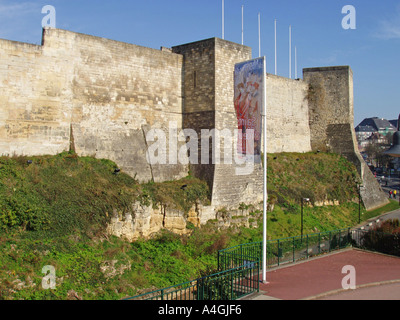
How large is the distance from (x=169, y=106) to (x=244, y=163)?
4.51 meters

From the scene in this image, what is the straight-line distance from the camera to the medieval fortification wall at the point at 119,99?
14.4 metres

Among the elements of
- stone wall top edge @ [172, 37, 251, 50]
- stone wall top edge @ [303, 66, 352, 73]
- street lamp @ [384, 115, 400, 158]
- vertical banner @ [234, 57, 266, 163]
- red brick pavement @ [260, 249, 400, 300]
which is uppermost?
stone wall top edge @ [303, 66, 352, 73]

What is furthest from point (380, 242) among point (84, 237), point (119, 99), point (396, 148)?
point (119, 99)

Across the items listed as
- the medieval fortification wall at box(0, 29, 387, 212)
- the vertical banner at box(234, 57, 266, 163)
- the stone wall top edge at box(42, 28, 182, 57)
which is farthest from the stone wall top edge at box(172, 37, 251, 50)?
the vertical banner at box(234, 57, 266, 163)

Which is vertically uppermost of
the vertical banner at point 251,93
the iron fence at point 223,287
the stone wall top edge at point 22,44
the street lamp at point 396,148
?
the stone wall top edge at point 22,44

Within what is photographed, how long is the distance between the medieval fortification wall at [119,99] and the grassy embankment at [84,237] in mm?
930

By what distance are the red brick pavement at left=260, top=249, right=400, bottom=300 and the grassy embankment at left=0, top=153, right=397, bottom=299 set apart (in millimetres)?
2281

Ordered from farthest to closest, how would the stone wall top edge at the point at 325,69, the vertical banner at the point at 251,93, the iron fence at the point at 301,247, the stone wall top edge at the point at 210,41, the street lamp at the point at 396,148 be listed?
the stone wall top edge at the point at 325,69, the stone wall top edge at the point at 210,41, the iron fence at the point at 301,247, the street lamp at the point at 396,148, the vertical banner at the point at 251,93

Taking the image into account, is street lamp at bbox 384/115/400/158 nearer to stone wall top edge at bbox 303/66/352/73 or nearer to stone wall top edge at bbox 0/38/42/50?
stone wall top edge at bbox 0/38/42/50

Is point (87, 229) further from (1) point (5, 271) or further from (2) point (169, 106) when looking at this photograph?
(2) point (169, 106)

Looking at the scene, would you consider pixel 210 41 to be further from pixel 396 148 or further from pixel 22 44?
pixel 396 148

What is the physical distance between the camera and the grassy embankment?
10.4m

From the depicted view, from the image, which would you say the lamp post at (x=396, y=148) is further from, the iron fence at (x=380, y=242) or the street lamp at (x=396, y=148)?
the iron fence at (x=380, y=242)

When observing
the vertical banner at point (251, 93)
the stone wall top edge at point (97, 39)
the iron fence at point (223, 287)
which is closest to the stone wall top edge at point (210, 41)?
the stone wall top edge at point (97, 39)
